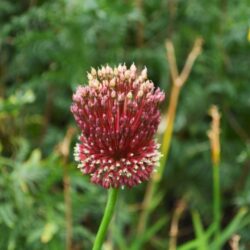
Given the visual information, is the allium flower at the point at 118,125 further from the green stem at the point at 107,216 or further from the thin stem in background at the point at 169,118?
the thin stem in background at the point at 169,118

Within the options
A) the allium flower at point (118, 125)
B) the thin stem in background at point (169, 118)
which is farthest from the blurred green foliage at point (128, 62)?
the allium flower at point (118, 125)

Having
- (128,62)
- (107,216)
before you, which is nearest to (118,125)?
(107,216)

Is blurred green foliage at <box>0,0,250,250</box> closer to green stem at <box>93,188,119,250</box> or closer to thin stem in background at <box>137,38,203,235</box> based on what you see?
thin stem in background at <box>137,38,203,235</box>

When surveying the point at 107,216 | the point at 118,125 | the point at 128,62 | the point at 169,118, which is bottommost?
the point at 107,216

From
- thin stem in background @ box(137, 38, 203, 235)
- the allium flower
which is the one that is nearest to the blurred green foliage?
thin stem in background @ box(137, 38, 203, 235)

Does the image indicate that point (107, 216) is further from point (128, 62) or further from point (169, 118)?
point (128, 62)
